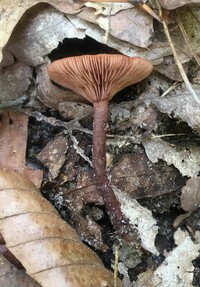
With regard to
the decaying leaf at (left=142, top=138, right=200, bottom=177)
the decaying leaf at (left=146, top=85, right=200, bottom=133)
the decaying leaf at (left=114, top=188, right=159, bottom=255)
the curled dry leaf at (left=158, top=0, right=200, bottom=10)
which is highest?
the curled dry leaf at (left=158, top=0, right=200, bottom=10)

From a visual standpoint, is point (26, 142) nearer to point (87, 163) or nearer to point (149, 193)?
point (87, 163)

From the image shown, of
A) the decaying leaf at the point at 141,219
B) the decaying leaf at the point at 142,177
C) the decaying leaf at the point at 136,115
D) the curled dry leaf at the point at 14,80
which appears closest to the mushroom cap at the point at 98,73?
the decaying leaf at the point at 136,115

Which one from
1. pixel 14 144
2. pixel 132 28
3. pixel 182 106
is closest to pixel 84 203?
pixel 14 144

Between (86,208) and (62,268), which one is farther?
(86,208)

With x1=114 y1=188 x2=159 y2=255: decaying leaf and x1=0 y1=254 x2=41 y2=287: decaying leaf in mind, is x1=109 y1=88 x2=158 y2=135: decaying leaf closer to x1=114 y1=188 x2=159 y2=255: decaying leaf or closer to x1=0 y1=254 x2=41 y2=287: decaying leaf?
x1=114 y1=188 x2=159 y2=255: decaying leaf

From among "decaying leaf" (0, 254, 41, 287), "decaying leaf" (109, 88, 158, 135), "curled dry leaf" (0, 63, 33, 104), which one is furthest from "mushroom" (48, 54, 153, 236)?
"decaying leaf" (0, 254, 41, 287)

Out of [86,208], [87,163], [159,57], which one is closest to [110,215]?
[86,208]

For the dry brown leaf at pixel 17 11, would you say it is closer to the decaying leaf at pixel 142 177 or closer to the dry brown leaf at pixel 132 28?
the dry brown leaf at pixel 132 28
